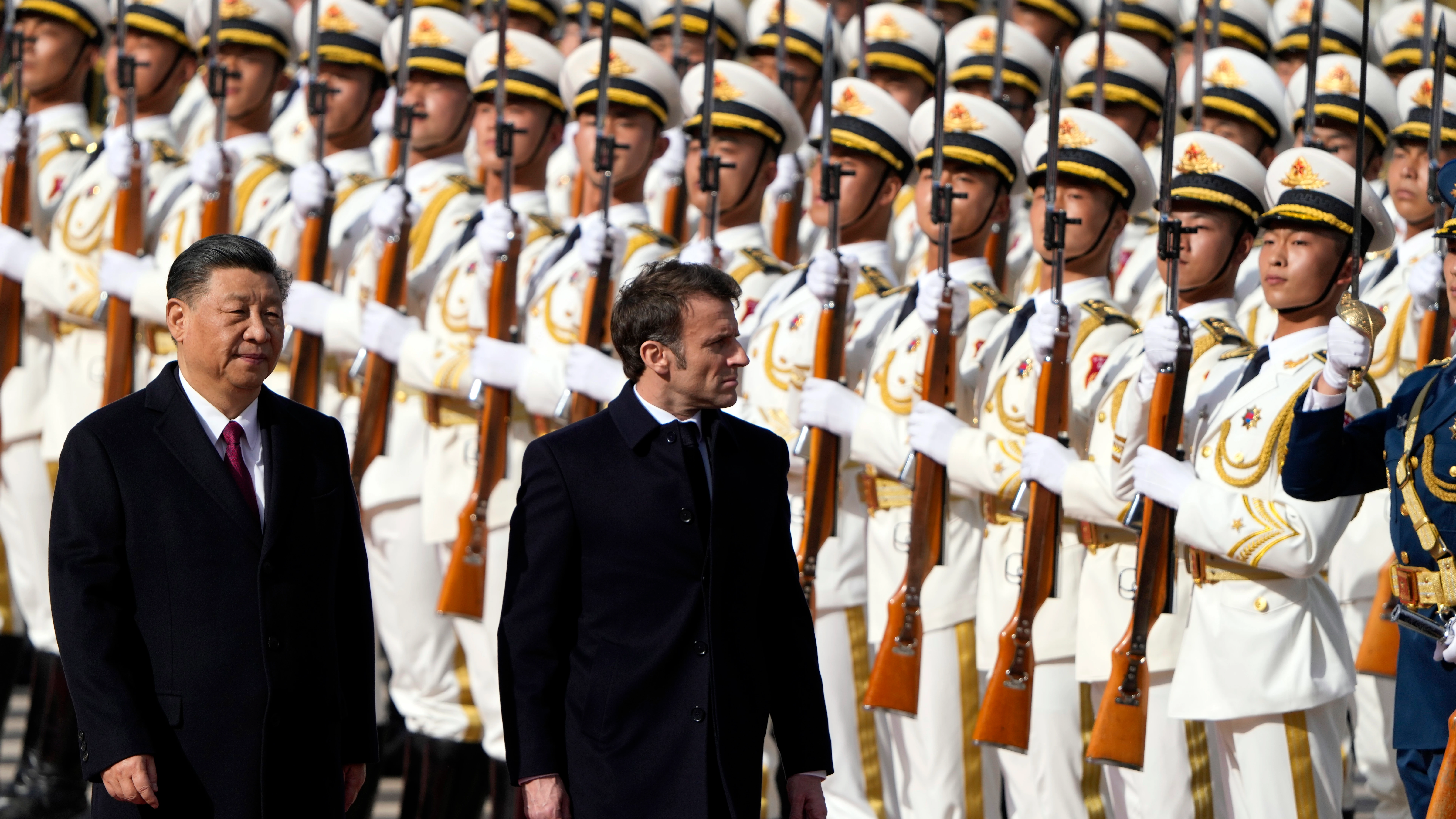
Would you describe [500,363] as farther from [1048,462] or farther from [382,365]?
[1048,462]

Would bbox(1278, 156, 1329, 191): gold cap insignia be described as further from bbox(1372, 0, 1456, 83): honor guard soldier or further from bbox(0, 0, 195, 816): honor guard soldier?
bbox(0, 0, 195, 816): honor guard soldier

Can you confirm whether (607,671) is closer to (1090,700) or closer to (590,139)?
(1090,700)

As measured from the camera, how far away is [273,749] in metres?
3.92

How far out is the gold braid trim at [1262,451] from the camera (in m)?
5.24

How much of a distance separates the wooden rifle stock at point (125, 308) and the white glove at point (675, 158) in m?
2.03

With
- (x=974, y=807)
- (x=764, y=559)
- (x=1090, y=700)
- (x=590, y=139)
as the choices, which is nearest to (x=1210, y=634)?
(x=1090, y=700)

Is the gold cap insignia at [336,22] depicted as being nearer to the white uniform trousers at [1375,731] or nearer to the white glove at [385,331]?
the white glove at [385,331]

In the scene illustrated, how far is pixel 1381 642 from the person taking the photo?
6133 millimetres

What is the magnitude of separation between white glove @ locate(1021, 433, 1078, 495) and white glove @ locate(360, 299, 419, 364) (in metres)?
2.51

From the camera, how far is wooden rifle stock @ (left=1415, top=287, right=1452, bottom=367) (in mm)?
6023

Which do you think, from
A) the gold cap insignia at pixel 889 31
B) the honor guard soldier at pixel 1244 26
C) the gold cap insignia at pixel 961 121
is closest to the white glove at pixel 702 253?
the gold cap insignia at pixel 961 121

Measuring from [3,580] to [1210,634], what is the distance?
5.00 metres

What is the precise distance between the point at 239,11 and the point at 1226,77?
4016mm

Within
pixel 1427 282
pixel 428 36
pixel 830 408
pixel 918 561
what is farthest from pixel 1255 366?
pixel 428 36
